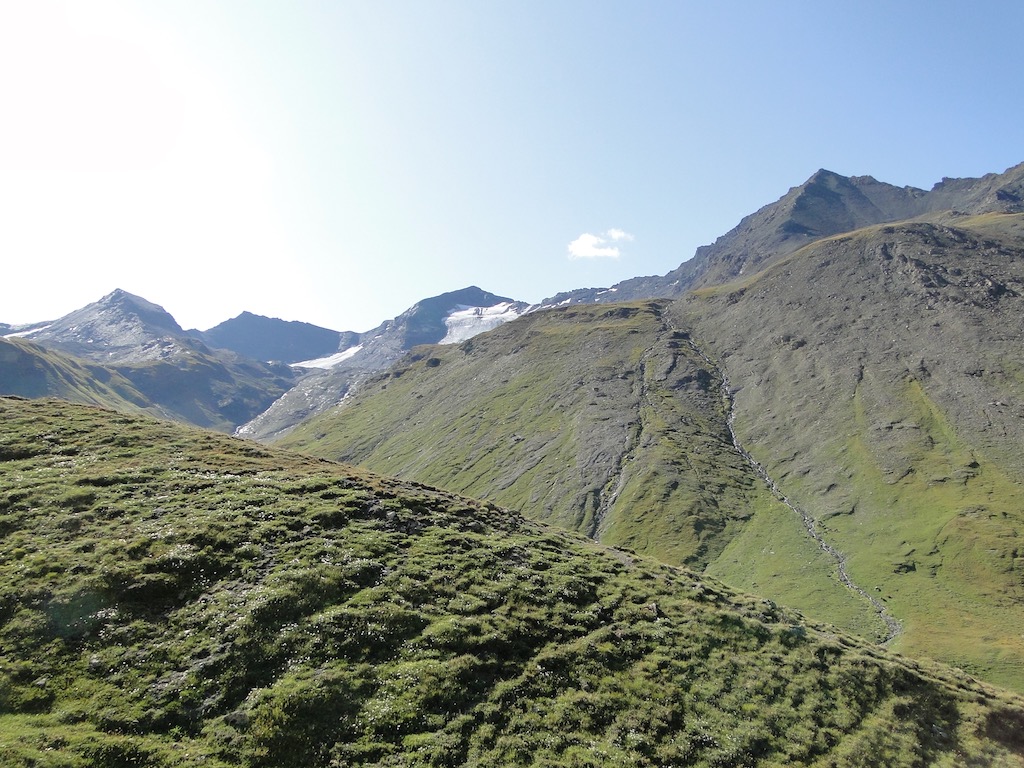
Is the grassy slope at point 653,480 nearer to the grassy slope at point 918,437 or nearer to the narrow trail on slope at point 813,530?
the narrow trail on slope at point 813,530

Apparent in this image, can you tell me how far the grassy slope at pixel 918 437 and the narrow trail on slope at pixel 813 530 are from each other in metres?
1.48

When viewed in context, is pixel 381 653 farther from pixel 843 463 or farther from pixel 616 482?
pixel 843 463

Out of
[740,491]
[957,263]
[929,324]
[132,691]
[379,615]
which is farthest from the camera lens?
[957,263]

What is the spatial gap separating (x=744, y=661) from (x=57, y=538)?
41.7m

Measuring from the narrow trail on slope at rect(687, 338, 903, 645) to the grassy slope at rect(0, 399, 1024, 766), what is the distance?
44982 millimetres

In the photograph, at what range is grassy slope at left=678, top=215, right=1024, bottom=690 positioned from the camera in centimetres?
7681

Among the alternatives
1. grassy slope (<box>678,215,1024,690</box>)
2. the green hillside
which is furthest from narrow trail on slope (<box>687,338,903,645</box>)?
grassy slope (<box>678,215,1024,690</box>)

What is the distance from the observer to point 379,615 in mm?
28859

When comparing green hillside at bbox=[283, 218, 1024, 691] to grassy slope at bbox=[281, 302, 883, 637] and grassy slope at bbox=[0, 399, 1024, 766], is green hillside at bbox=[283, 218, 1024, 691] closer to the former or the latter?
grassy slope at bbox=[281, 302, 883, 637]

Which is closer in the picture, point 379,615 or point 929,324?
point 379,615

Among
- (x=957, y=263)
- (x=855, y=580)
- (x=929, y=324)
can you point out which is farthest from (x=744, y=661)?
(x=957, y=263)

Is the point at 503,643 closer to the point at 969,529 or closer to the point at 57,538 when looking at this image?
the point at 57,538

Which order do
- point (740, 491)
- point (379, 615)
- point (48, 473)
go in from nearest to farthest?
point (379, 615), point (48, 473), point (740, 491)

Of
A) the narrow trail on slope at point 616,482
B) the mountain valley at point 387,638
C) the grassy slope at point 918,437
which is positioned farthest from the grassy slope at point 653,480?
the mountain valley at point 387,638
